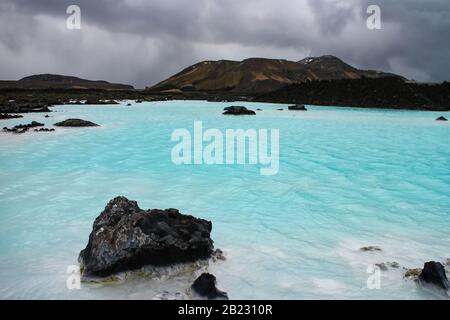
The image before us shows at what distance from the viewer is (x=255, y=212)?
986 cm

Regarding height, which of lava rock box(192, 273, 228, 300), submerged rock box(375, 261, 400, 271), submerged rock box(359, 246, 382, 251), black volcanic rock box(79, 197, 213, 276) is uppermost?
black volcanic rock box(79, 197, 213, 276)

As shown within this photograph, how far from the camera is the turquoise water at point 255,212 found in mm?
6066

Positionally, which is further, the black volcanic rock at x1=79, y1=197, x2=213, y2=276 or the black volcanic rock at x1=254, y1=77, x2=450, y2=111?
the black volcanic rock at x1=254, y1=77, x2=450, y2=111

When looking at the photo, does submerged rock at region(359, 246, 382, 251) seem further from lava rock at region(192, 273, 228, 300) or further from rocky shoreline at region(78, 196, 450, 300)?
lava rock at region(192, 273, 228, 300)

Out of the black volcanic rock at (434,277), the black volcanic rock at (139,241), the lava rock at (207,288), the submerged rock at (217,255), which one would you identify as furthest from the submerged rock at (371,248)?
the lava rock at (207,288)

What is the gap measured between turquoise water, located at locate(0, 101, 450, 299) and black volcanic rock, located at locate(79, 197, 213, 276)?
1.10 feet

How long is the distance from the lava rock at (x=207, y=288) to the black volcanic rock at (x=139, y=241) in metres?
0.87

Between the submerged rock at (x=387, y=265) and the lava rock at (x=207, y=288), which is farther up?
the lava rock at (x=207, y=288)

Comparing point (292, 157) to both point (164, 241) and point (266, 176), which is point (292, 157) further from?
point (164, 241)

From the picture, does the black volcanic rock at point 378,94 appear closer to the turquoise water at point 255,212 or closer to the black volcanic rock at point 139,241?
the turquoise water at point 255,212

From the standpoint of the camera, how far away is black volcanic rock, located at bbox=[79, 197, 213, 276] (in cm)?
602

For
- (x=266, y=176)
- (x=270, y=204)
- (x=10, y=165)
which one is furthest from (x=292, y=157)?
(x=10, y=165)

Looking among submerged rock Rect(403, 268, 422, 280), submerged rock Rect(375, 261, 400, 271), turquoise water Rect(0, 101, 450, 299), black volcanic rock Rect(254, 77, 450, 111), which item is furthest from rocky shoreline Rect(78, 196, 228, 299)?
black volcanic rock Rect(254, 77, 450, 111)
